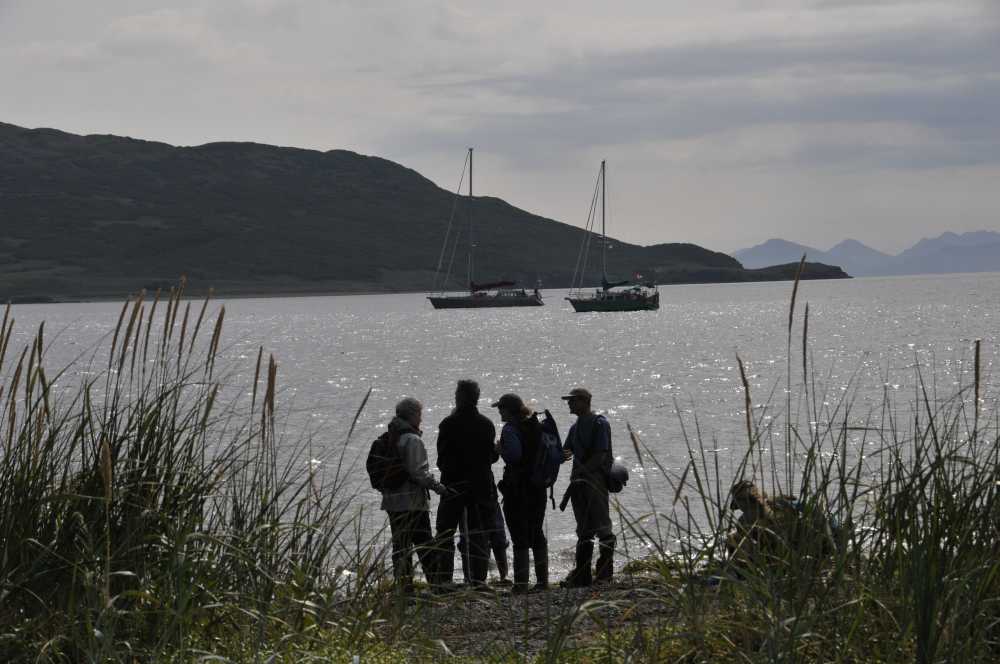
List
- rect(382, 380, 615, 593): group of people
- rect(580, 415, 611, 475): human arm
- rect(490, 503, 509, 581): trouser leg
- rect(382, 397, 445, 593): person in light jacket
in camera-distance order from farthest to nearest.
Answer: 1. rect(490, 503, 509, 581): trouser leg
2. rect(580, 415, 611, 475): human arm
3. rect(382, 380, 615, 593): group of people
4. rect(382, 397, 445, 593): person in light jacket

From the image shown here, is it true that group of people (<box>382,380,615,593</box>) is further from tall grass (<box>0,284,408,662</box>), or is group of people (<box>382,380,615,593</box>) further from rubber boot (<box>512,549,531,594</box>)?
tall grass (<box>0,284,408,662</box>)

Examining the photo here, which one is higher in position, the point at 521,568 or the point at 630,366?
the point at 521,568

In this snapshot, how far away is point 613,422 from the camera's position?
1422 inches

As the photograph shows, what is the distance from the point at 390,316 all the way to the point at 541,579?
475ft

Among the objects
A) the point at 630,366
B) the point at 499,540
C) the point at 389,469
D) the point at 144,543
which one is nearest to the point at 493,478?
the point at 499,540

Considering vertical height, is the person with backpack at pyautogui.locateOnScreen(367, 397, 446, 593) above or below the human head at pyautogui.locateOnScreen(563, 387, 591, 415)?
below

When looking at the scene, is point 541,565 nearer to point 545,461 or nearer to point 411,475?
point 545,461

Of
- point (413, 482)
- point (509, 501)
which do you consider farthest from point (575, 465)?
point (413, 482)

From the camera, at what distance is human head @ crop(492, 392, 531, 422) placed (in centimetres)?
852

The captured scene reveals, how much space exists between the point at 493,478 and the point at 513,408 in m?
0.49

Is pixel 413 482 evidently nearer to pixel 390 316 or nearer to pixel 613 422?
pixel 613 422

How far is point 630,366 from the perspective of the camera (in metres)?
63.3

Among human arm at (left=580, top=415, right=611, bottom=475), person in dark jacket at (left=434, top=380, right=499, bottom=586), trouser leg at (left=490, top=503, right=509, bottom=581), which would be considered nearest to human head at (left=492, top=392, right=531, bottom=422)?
person in dark jacket at (left=434, top=380, right=499, bottom=586)

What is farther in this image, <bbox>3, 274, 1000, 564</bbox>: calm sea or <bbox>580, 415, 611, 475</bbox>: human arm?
<bbox>3, 274, 1000, 564</bbox>: calm sea
